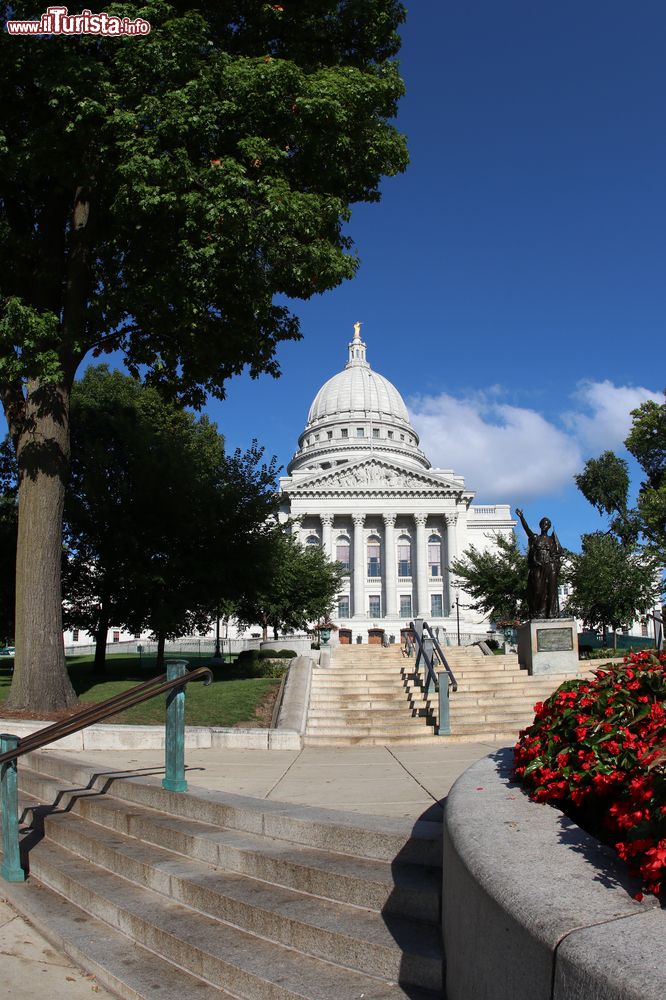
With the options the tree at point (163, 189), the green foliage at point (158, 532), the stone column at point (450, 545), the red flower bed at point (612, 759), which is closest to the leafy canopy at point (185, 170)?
the tree at point (163, 189)

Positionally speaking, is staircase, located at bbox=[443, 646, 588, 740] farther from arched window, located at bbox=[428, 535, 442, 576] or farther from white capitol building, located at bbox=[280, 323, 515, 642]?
arched window, located at bbox=[428, 535, 442, 576]

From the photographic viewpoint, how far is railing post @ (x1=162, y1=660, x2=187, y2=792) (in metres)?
6.49

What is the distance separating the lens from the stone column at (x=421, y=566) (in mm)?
76312

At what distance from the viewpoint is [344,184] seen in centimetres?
1420

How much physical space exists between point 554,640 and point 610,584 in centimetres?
1698

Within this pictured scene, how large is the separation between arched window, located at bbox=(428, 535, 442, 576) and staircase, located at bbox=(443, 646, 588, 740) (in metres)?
60.2

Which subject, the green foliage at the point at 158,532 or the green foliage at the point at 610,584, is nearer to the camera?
the green foliage at the point at 158,532

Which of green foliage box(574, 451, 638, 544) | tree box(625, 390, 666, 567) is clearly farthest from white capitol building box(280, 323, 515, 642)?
tree box(625, 390, 666, 567)

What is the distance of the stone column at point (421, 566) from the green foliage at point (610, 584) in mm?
41393

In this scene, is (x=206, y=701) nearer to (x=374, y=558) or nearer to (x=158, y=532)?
(x=158, y=532)

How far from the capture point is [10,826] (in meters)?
5.67

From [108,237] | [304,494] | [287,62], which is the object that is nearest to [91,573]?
[108,237]

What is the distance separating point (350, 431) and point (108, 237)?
9031cm

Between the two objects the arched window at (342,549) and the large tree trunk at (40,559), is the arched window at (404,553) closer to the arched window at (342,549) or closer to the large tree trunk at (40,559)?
the arched window at (342,549)
